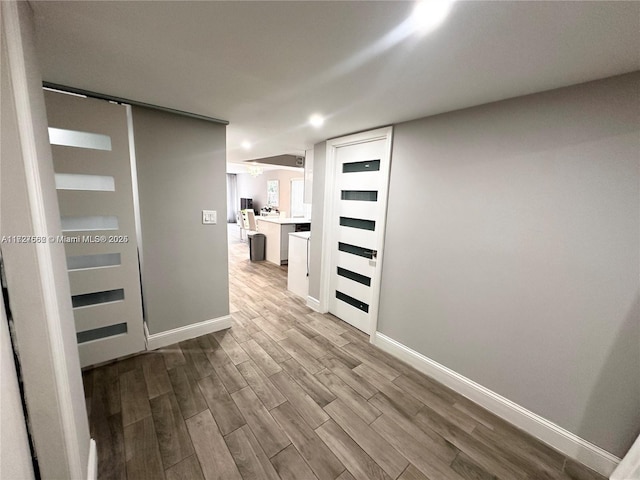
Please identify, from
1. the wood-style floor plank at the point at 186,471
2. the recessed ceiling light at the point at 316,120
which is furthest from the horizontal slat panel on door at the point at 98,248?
the recessed ceiling light at the point at 316,120

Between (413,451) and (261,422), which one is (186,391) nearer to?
(261,422)

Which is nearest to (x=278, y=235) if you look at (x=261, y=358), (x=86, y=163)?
(x=261, y=358)

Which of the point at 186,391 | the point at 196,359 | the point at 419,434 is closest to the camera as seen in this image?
the point at 419,434

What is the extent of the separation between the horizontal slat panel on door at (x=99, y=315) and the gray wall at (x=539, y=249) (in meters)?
2.62

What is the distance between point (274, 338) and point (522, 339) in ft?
6.86

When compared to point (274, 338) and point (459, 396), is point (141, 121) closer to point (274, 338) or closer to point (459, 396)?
point (274, 338)

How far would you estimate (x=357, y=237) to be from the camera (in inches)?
105

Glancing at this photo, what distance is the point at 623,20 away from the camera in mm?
841

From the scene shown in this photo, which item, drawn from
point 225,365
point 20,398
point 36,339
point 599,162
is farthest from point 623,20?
point 225,365

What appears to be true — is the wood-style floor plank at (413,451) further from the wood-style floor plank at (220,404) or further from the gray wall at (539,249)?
the wood-style floor plank at (220,404)

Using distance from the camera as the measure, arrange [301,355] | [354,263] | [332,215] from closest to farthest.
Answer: [301,355]
[354,263]
[332,215]

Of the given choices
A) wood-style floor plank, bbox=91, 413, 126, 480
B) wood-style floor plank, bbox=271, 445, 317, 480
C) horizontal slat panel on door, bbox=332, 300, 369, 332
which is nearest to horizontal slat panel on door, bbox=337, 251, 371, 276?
horizontal slat panel on door, bbox=332, 300, 369, 332

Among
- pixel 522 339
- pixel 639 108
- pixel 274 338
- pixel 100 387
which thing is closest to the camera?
pixel 639 108

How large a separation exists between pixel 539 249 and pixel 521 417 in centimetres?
114
